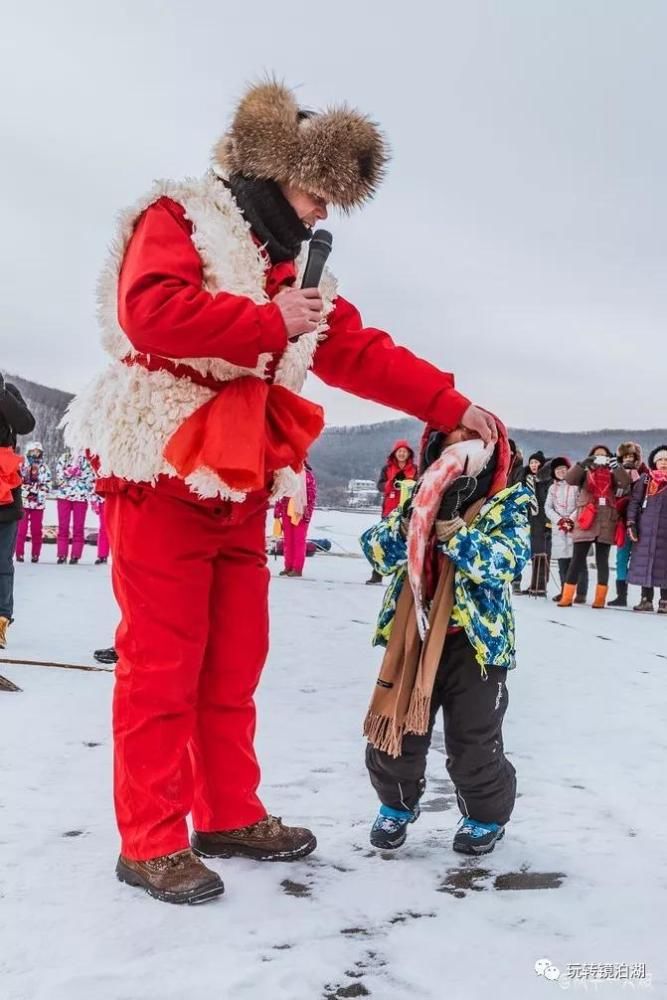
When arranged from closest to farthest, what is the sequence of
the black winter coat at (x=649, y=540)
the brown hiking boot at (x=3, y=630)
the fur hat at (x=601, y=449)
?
the brown hiking boot at (x=3, y=630) < the black winter coat at (x=649, y=540) < the fur hat at (x=601, y=449)

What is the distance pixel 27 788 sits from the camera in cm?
277

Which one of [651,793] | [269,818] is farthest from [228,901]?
[651,793]

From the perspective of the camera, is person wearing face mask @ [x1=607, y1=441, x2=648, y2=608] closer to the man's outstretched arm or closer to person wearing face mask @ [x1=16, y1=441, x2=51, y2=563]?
person wearing face mask @ [x1=16, y1=441, x2=51, y2=563]

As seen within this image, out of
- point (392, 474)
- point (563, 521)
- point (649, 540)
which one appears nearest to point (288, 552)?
point (392, 474)

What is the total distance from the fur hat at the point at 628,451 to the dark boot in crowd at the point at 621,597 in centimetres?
152

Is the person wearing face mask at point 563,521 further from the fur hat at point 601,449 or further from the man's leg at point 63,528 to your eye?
the man's leg at point 63,528

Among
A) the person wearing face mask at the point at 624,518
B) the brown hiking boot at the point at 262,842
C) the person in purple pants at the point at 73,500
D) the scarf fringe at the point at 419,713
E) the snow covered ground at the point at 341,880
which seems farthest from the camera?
the person in purple pants at the point at 73,500

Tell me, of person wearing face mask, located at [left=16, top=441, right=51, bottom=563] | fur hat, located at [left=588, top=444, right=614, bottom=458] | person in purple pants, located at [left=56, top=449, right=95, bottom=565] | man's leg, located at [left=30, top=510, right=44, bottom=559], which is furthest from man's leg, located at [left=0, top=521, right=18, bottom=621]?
fur hat, located at [left=588, top=444, right=614, bottom=458]

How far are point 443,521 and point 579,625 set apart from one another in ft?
19.0

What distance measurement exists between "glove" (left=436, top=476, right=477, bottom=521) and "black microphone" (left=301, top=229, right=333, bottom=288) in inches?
28.9

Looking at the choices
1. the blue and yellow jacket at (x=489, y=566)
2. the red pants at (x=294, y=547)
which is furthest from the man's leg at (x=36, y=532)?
the blue and yellow jacket at (x=489, y=566)

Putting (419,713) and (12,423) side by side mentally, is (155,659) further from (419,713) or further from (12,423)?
(12,423)

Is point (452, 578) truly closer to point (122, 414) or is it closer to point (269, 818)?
point (269, 818)

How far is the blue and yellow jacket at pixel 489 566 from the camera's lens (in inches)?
97.7
